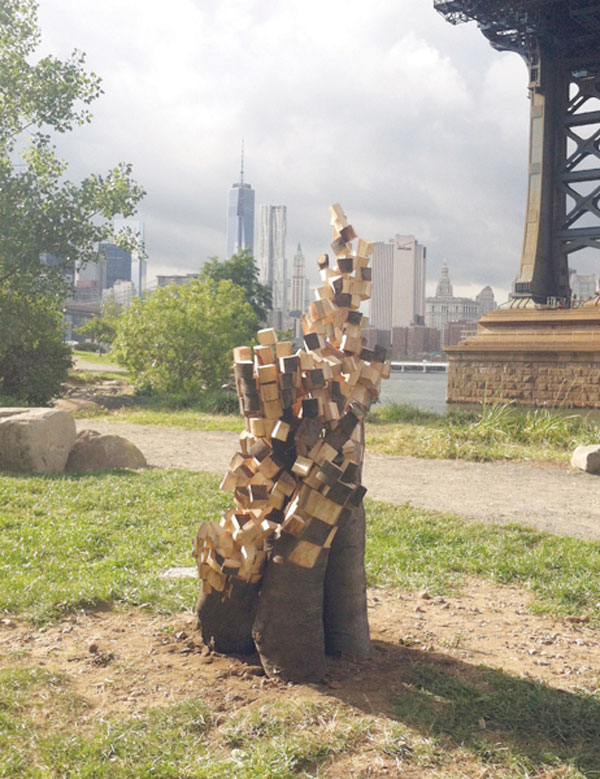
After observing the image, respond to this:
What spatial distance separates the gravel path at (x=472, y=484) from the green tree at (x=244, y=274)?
3139 centimetres

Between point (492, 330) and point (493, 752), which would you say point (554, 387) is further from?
point (493, 752)

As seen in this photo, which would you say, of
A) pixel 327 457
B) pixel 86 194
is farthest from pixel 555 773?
pixel 86 194

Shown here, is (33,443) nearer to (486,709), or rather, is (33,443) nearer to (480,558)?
(480,558)

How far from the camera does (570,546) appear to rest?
609cm

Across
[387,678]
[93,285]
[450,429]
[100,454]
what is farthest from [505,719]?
[93,285]

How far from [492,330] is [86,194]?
47.7 feet

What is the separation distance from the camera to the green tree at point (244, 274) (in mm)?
44125

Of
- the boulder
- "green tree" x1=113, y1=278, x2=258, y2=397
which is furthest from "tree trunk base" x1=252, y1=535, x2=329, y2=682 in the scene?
"green tree" x1=113, y1=278, x2=258, y2=397

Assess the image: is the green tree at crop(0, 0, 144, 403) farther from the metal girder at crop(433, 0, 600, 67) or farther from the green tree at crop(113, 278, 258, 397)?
the metal girder at crop(433, 0, 600, 67)

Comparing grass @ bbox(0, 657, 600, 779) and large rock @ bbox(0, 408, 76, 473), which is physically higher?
large rock @ bbox(0, 408, 76, 473)

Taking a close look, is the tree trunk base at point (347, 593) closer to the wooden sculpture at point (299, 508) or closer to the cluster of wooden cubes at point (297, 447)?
the wooden sculpture at point (299, 508)

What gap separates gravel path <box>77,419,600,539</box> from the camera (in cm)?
757

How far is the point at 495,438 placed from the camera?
44.5ft

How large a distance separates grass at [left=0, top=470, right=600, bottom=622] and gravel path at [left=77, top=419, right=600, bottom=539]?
0.73 m
